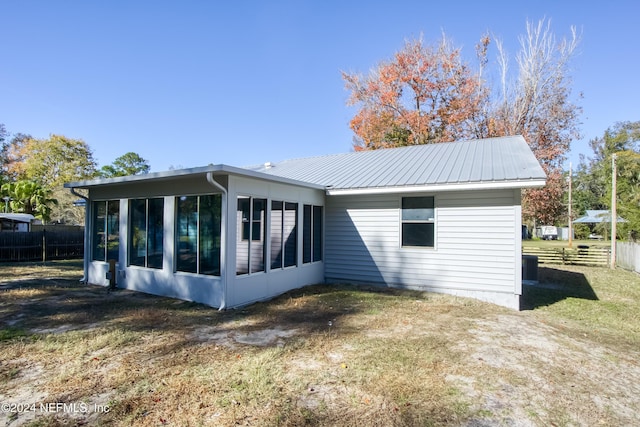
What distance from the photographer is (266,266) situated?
712 cm

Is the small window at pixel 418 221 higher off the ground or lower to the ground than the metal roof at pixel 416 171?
lower

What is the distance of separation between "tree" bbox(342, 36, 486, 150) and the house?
37.0 feet

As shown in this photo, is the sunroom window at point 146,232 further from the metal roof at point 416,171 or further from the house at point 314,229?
the metal roof at point 416,171

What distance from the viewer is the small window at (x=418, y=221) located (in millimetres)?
A: 7906

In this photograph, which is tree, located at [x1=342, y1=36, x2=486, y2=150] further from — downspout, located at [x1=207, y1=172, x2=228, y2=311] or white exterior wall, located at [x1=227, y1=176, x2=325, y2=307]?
downspout, located at [x1=207, y1=172, x2=228, y2=311]

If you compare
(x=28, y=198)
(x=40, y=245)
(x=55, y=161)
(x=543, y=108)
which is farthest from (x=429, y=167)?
(x=55, y=161)

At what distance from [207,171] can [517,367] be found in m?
5.34

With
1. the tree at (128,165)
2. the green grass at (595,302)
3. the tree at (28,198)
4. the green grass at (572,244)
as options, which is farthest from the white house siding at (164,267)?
the tree at (128,165)

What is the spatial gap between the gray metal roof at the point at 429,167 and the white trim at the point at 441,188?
0.05m

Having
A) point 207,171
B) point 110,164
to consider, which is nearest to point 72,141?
point 110,164

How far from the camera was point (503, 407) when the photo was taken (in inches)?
118

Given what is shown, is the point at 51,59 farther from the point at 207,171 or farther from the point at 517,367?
the point at 517,367

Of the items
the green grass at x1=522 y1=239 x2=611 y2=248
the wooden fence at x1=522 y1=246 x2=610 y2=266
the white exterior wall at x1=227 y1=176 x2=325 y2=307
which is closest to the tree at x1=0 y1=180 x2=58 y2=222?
the white exterior wall at x1=227 y1=176 x2=325 y2=307

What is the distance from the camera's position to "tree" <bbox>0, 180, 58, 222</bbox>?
2292 cm
